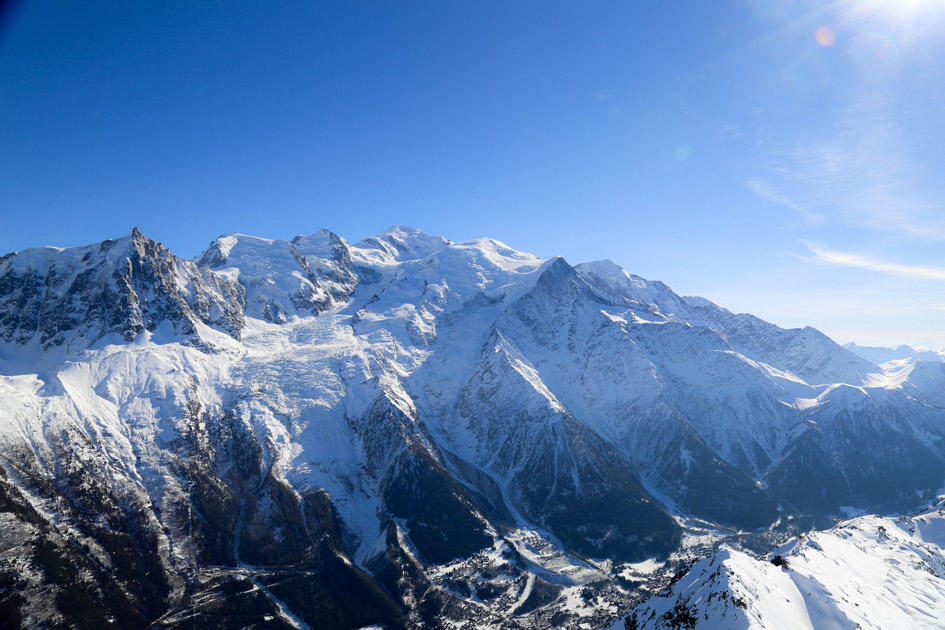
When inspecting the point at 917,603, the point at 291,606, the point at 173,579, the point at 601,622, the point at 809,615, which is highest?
the point at 809,615

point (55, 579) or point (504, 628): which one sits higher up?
point (55, 579)

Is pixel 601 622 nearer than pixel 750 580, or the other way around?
pixel 750 580

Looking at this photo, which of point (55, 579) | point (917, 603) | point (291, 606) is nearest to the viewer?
point (917, 603)

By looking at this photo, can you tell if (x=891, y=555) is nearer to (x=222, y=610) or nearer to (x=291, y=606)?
(x=291, y=606)

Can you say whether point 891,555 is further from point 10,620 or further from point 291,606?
point 10,620

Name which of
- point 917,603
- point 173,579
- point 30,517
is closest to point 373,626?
point 173,579

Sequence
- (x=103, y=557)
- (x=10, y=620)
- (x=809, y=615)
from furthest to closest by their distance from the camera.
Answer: (x=103, y=557) < (x=10, y=620) < (x=809, y=615)
